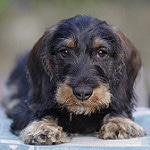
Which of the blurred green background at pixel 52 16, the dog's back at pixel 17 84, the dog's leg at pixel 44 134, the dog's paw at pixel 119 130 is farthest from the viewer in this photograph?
the blurred green background at pixel 52 16

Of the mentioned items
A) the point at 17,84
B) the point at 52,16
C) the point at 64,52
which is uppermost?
the point at 64,52

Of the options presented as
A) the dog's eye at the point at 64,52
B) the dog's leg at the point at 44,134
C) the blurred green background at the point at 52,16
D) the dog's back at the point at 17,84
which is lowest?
the blurred green background at the point at 52,16

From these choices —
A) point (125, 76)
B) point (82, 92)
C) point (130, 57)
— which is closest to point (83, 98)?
point (82, 92)

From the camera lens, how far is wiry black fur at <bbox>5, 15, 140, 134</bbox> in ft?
16.4

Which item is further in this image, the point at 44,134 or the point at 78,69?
the point at 78,69

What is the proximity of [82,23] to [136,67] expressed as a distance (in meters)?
0.65

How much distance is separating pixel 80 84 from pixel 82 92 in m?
0.09

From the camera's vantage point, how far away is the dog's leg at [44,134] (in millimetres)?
4746

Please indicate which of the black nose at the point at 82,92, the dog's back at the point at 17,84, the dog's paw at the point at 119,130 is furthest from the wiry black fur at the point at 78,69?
the dog's back at the point at 17,84

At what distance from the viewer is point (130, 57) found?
5.41 m

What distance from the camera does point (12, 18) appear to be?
1388 centimetres

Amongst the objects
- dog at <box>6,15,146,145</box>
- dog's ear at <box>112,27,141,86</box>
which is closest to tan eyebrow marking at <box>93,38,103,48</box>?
dog at <box>6,15,146,145</box>

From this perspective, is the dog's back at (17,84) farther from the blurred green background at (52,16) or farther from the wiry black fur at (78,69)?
the blurred green background at (52,16)

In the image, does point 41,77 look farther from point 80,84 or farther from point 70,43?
point 80,84
